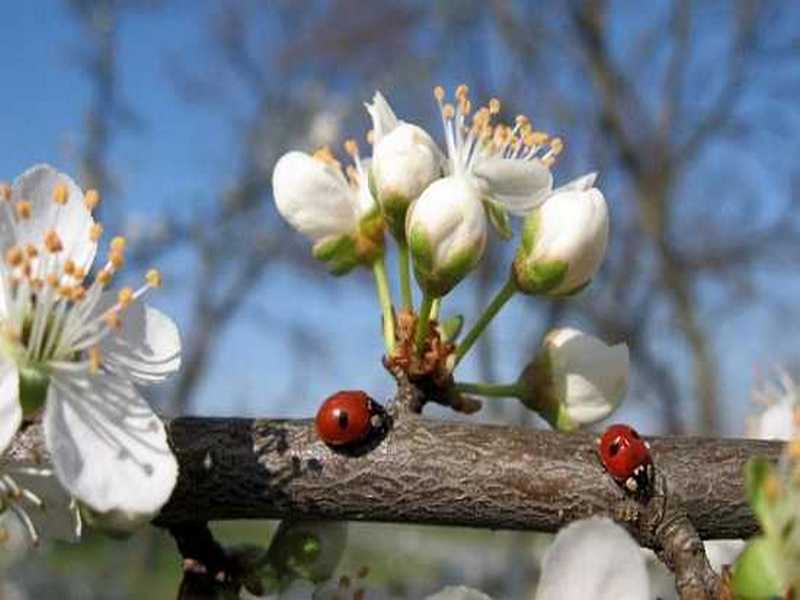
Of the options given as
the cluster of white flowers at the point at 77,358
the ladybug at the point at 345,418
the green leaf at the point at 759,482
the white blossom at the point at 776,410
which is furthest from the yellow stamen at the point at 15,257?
the white blossom at the point at 776,410

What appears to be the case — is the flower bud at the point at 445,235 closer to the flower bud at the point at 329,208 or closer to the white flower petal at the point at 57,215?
the flower bud at the point at 329,208

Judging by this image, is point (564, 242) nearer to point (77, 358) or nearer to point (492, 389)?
point (492, 389)

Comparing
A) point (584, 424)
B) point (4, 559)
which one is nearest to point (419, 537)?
point (4, 559)

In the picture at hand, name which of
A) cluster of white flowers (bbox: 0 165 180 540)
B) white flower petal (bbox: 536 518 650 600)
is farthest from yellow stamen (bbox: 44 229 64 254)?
white flower petal (bbox: 536 518 650 600)

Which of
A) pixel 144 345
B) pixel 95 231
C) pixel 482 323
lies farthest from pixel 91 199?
pixel 482 323

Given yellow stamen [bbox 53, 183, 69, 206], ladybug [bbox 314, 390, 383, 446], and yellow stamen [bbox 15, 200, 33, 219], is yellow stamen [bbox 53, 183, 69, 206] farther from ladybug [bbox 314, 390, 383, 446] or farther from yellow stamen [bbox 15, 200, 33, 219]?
ladybug [bbox 314, 390, 383, 446]

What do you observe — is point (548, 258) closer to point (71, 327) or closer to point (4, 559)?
point (71, 327)
